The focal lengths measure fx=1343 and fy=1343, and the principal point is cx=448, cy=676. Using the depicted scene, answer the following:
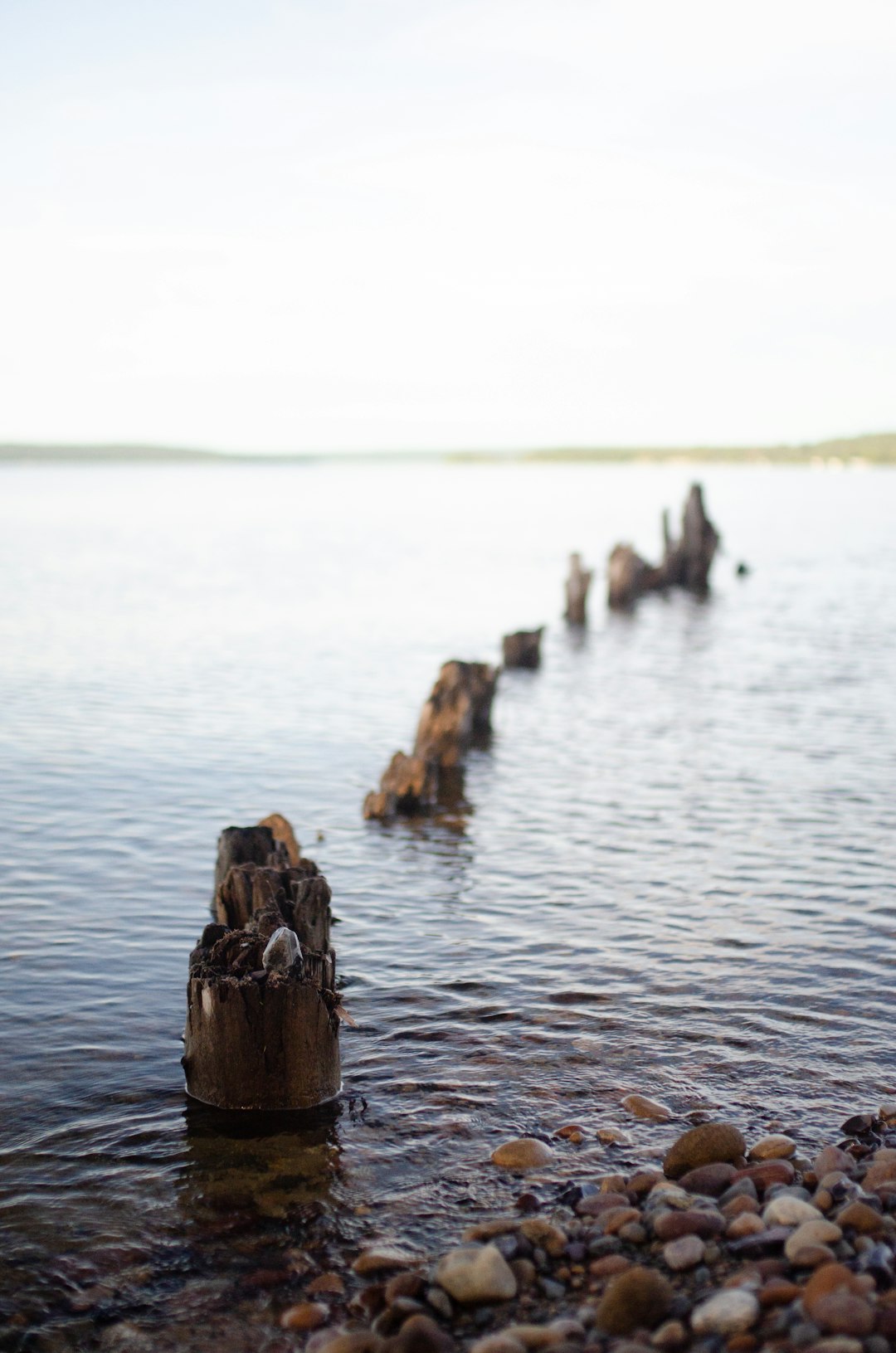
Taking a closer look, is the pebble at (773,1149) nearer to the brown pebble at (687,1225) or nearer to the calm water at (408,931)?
the calm water at (408,931)

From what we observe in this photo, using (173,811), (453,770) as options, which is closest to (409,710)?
(453,770)

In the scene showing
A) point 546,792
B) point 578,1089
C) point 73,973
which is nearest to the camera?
point 578,1089

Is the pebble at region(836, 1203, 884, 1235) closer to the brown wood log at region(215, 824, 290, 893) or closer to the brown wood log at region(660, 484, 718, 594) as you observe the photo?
the brown wood log at region(215, 824, 290, 893)

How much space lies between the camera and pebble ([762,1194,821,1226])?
634 cm

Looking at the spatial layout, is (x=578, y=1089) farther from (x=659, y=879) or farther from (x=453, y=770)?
(x=453, y=770)

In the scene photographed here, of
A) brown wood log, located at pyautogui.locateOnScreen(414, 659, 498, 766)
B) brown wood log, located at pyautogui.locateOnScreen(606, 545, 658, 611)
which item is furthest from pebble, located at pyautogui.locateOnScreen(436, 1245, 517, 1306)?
brown wood log, located at pyautogui.locateOnScreen(606, 545, 658, 611)

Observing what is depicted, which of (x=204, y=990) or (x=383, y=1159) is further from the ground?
(x=204, y=990)

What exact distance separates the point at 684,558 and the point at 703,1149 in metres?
43.1

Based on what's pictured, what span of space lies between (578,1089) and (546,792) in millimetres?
9364

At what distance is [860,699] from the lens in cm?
2564

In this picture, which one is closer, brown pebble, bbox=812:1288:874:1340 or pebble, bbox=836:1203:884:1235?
brown pebble, bbox=812:1288:874:1340

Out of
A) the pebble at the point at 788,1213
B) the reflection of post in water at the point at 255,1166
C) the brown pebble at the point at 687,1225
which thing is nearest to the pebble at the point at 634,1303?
the brown pebble at the point at 687,1225

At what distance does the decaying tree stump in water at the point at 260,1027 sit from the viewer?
7961 millimetres

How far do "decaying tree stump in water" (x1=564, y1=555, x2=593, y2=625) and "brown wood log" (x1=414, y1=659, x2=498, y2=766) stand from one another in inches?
702
